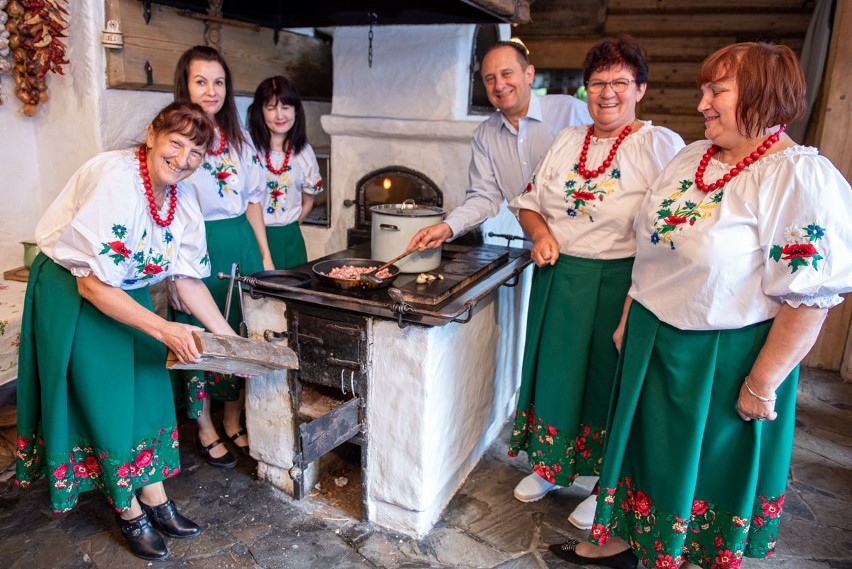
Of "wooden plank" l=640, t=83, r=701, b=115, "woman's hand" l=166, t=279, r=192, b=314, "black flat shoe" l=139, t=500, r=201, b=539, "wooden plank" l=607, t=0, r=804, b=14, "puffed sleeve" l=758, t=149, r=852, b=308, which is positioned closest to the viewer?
"puffed sleeve" l=758, t=149, r=852, b=308

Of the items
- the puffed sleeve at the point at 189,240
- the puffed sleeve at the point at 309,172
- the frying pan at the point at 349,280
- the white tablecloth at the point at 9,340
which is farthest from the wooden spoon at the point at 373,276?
the white tablecloth at the point at 9,340

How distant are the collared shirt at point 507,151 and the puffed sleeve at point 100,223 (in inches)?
51.6

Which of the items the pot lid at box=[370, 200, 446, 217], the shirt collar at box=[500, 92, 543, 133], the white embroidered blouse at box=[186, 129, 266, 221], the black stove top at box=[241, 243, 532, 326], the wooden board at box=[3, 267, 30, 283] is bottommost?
the wooden board at box=[3, 267, 30, 283]

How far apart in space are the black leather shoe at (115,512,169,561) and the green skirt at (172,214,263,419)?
0.62 m

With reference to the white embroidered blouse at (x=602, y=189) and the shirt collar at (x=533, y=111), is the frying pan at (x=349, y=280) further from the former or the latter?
the shirt collar at (x=533, y=111)

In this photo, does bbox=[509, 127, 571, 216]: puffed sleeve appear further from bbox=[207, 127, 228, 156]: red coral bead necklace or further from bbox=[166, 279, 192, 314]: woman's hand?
bbox=[166, 279, 192, 314]: woman's hand

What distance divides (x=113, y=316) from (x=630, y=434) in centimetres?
180

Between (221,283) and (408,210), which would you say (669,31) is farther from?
(221,283)

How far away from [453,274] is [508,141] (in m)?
0.77

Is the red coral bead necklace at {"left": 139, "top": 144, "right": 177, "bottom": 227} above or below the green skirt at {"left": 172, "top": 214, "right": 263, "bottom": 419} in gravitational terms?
above

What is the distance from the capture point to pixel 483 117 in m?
3.84

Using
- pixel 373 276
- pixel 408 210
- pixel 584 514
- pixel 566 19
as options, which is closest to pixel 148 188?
pixel 373 276

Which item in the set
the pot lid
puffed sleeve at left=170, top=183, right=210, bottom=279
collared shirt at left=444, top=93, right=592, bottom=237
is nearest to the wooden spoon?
the pot lid

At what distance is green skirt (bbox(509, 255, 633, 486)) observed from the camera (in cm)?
239
